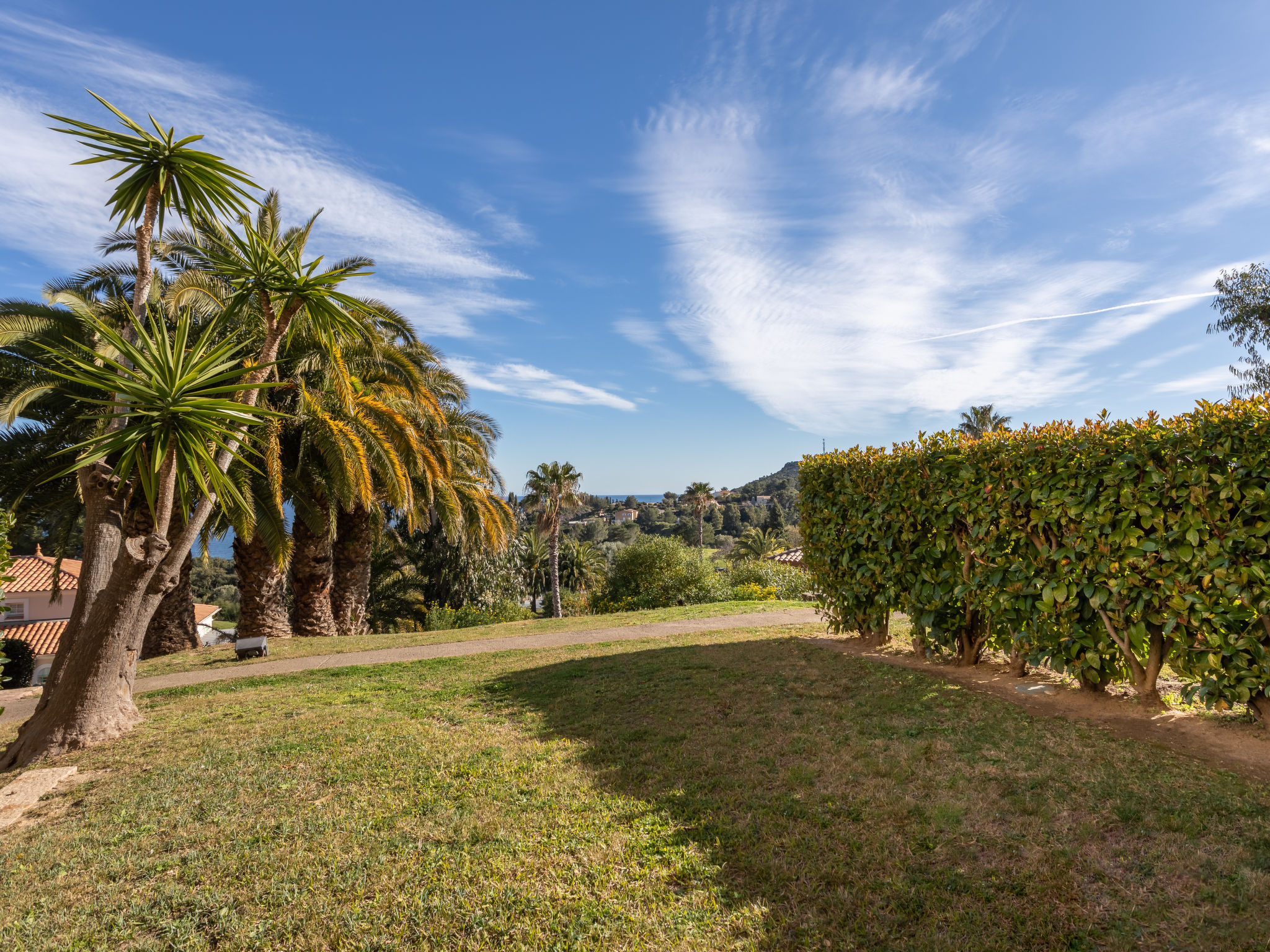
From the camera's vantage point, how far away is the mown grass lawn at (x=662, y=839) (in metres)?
2.61

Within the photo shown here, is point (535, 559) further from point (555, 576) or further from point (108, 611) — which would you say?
point (108, 611)

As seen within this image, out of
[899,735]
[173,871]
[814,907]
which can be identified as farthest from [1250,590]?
[173,871]

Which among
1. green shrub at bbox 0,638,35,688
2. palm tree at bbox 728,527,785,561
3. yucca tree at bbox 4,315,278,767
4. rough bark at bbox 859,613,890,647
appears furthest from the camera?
palm tree at bbox 728,527,785,561

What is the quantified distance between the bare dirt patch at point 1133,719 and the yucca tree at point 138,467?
712 centimetres

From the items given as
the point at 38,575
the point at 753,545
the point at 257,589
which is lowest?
the point at 257,589

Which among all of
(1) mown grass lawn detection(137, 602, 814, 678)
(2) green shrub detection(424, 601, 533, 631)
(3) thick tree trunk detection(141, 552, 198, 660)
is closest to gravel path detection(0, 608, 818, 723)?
(1) mown grass lawn detection(137, 602, 814, 678)

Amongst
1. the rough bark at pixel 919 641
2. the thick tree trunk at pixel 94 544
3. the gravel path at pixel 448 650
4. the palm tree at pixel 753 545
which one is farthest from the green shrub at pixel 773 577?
the palm tree at pixel 753 545

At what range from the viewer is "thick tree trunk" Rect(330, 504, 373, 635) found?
1454cm

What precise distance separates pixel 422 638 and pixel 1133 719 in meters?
10.8

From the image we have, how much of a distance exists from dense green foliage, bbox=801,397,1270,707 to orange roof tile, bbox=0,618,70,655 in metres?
30.4

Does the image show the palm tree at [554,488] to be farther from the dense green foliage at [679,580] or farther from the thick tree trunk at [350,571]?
the thick tree trunk at [350,571]

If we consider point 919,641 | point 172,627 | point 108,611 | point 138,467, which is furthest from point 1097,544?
point 172,627

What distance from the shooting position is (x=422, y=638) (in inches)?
468

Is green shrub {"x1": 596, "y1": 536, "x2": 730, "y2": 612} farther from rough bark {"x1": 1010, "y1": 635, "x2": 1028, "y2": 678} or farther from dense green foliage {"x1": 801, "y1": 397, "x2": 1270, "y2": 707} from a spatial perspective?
rough bark {"x1": 1010, "y1": 635, "x2": 1028, "y2": 678}
